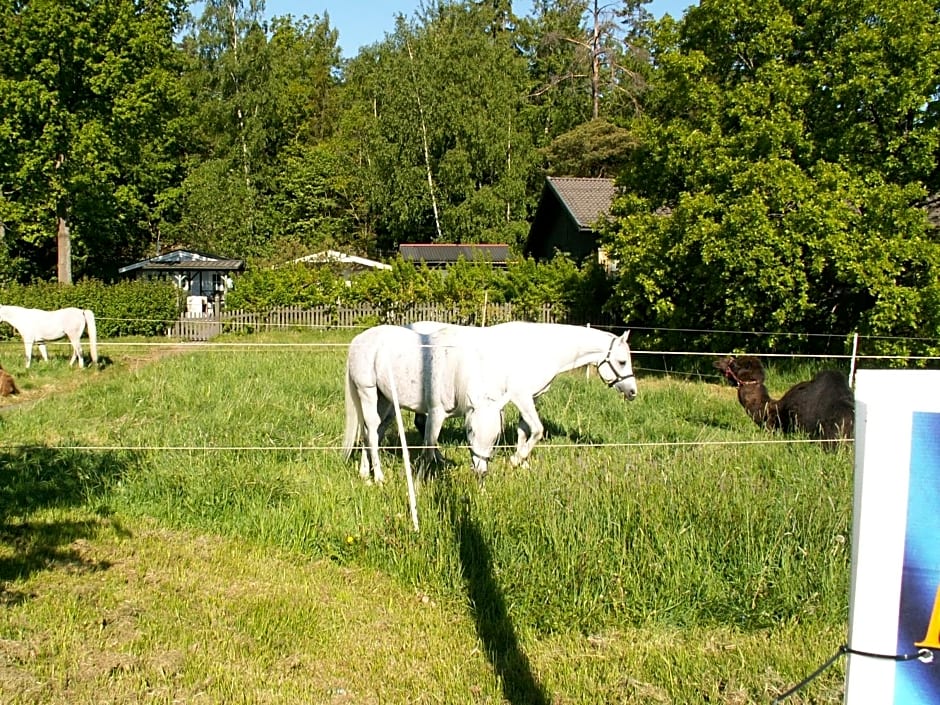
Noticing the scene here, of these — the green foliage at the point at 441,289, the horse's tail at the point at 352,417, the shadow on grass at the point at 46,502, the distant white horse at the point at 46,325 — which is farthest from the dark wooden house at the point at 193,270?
the horse's tail at the point at 352,417

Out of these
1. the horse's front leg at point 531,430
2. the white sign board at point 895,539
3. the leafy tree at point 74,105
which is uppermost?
the leafy tree at point 74,105

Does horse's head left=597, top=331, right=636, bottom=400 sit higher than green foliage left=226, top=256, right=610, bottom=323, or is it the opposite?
green foliage left=226, top=256, right=610, bottom=323

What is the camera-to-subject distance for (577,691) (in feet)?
14.7

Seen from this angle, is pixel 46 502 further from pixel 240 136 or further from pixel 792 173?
pixel 240 136

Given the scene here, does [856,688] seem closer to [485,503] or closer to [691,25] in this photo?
[485,503]

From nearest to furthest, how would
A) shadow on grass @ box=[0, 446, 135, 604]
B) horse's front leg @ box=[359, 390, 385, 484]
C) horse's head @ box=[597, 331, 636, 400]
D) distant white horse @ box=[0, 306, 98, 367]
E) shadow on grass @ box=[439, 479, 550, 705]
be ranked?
shadow on grass @ box=[439, 479, 550, 705] → shadow on grass @ box=[0, 446, 135, 604] → horse's front leg @ box=[359, 390, 385, 484] → horse's head @ box=[597, 331, 636, 400] → distant white horse @ box=[0, 306, 98, 367]

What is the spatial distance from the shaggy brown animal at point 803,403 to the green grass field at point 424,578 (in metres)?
0.59

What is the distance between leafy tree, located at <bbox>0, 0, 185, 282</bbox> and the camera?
98.2 ft

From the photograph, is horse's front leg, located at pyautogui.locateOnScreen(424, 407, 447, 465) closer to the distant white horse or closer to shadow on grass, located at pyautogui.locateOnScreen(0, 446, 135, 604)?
shadow on grass, located at pyautogui.locateOnScreen(0, 446, 135, 604)

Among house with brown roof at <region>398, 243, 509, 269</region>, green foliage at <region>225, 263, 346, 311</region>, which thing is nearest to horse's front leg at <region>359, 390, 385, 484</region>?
green foliage at <region>225, 263, 346, 311</region>

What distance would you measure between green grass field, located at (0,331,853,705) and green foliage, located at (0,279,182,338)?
2072 cm

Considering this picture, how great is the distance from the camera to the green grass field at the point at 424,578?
461 centimetres

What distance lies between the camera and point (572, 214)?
96.1 ft

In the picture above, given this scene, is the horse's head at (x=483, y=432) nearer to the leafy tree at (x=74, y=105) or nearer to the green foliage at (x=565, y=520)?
the green foliage at (x=565, y=520)
